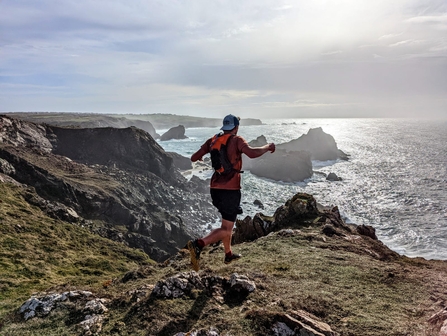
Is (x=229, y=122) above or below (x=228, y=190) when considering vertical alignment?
above

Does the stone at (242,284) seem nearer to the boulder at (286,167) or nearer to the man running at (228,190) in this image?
the man running at (228,190)

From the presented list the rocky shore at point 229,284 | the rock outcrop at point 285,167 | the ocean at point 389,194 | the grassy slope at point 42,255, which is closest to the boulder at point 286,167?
the rock outcrop at point 285,167

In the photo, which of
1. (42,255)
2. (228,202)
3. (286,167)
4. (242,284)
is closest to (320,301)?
(242,284)

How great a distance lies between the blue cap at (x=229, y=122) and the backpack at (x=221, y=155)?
0.42 ft

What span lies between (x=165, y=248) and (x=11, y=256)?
67.3 ft

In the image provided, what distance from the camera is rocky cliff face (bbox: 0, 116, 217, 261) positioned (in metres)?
25.6

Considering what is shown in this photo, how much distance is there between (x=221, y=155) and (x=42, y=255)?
9.75 metres

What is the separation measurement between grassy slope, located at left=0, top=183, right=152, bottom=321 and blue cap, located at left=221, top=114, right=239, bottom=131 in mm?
4461

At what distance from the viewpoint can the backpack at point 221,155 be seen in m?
6.19

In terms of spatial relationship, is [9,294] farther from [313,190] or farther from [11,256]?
[313,190]

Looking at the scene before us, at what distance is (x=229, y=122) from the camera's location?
20.7 ft

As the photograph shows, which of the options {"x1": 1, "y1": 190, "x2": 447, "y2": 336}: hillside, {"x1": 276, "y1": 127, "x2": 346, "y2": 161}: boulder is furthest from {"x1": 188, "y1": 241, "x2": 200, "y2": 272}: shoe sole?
{"x1": 276, "y1": 127, "x2": 346, "y2": 161}: boulder

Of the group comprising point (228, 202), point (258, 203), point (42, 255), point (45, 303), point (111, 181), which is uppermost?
point (228, 202)

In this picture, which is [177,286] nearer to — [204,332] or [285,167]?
[204,332]
